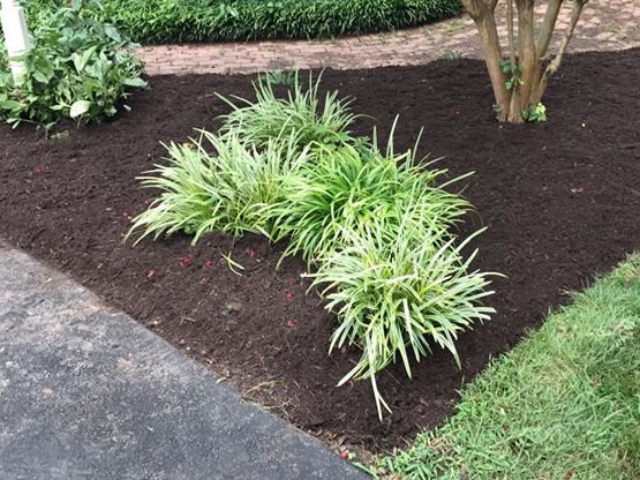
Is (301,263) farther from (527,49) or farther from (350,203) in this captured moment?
(527,49)

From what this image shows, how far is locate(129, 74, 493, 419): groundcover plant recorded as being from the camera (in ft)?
9.96

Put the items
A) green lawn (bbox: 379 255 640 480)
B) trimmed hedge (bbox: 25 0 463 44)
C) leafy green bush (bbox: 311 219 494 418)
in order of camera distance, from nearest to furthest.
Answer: green lawn (bbox: 379 255 640 480), leafy green bush (bbox: 311 219 494 418), trimmed hedge (bbox: 25 0 463 44)

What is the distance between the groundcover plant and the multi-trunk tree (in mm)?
878

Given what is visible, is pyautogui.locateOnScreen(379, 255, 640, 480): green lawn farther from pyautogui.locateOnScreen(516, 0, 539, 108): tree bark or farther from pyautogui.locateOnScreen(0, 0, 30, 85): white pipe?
pyautogui.locateOnScreen(0, 0, 30, 85): white pipe

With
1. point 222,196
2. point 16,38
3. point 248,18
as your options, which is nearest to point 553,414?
point 222,196

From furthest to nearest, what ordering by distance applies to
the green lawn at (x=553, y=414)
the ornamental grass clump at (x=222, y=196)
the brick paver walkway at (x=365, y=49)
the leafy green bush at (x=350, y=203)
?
1. the brick paver walkway at (x=365, y=49)
2. the ornamental grass clump at (x=222, y=196)
3. the leafy green bush at (x=350, y=203)
4. the green lawn at (x=553, y=414)

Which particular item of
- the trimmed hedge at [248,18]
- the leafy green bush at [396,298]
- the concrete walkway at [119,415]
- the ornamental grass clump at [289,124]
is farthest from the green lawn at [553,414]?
the trimmed hedge at [248,18]

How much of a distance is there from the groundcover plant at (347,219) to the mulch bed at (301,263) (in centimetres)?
11

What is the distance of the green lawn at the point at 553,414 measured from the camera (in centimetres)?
261

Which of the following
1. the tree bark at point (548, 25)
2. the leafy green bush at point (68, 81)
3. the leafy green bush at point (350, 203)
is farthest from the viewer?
the leafy green bush at point (68, 81)

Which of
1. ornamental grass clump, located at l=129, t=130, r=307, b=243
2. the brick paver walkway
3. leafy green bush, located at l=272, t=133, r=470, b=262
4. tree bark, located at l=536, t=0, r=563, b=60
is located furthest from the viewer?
the brick paver walkway

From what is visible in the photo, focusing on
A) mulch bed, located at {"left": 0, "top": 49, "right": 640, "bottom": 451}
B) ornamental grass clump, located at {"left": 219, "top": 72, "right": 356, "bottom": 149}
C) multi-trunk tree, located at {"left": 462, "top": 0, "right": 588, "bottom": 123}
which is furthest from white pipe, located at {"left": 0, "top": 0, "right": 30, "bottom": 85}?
multi-trunk tree, located at {"left": 462, "top": 0, "right": 588, "bottom": 123}

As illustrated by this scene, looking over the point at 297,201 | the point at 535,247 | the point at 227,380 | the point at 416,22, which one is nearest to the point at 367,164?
the point at 297,201

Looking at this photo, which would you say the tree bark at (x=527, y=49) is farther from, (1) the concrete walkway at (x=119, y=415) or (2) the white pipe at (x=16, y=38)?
(2) the white pipe at (x=16, y=38)
